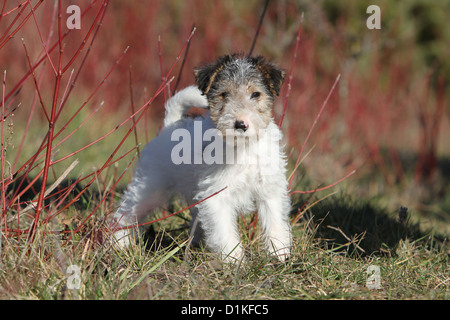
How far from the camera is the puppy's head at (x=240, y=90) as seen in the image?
3.29 meters

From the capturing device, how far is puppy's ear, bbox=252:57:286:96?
3.63 metres

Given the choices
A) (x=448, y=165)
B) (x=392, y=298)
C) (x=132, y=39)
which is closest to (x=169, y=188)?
(x=392, y=298)

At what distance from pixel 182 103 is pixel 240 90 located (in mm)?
711

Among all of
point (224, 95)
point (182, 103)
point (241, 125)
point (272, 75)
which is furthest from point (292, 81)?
point (241, 125)

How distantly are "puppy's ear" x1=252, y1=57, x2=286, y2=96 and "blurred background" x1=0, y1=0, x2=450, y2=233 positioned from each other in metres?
2.62

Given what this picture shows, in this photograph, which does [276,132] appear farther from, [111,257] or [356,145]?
[356,145]

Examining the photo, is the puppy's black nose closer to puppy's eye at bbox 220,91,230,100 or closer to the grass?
puppy's eye at bbox 220,91,230,100

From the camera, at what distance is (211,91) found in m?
3.59

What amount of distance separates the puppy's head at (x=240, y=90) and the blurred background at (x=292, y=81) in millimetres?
2676

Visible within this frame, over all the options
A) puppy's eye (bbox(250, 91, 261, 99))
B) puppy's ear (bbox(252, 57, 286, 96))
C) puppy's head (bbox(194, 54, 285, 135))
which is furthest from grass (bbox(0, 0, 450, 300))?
puppy's eye (bbox(250, 91, 261, 99))

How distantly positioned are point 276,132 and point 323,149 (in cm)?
473

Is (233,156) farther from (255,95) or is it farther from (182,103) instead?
(182,103)

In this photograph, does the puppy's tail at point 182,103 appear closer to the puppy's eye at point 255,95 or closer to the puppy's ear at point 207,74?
the puppy's ear at point 207,74

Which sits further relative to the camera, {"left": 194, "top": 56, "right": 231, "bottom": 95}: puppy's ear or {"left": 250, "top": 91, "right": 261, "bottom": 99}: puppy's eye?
{"left": 194, "top": 56, "right": 231, "bottom": 95}: puppy's ear
